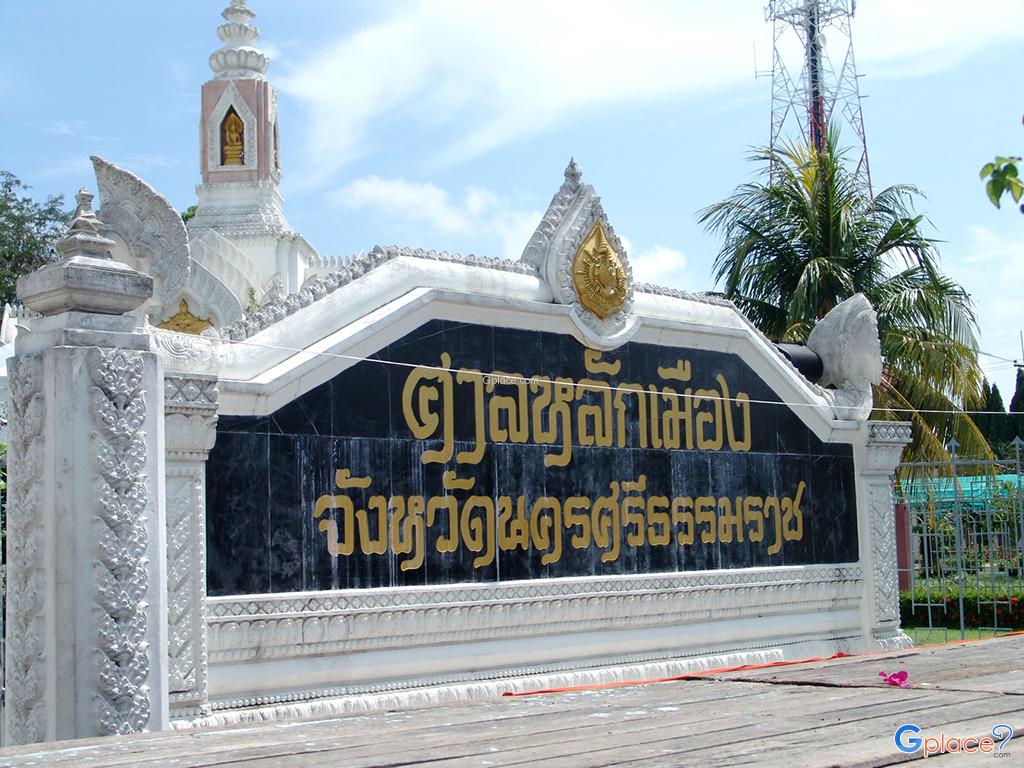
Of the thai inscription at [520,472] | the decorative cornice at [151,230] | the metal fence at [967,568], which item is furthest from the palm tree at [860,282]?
the decorative cornice at [151,230]

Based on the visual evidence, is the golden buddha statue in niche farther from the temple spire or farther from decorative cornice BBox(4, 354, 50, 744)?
decorative cornice BBox(4, 354, 50, 744)

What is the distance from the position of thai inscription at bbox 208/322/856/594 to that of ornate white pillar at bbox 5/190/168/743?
149 centimetres

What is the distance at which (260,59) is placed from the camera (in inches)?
1219

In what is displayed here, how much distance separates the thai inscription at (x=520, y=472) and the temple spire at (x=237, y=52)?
852 inches

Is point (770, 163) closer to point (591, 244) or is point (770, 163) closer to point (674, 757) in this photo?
point (591, 244)

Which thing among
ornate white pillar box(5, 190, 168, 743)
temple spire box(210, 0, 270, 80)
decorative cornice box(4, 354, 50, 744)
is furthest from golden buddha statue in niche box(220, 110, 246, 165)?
decorative cornice box(4, 354, 50, 744)

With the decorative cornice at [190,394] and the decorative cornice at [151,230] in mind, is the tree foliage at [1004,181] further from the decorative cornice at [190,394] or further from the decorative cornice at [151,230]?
the decorative cornice at [151,230]

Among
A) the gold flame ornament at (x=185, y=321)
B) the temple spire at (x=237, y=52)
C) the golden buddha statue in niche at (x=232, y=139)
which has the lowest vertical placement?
the gold flame ornament at (x=185, y=321)

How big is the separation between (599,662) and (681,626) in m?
1.02

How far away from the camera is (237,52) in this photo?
30.9 meters

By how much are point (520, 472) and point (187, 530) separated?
3.03 metres

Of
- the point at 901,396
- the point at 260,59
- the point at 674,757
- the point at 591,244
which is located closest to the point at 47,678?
the point at 674,757

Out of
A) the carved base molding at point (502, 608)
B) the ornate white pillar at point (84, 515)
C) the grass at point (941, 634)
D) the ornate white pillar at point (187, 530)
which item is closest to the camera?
the ornate white pillar at point (84, 515)

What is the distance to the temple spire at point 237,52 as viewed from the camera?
30.8m
